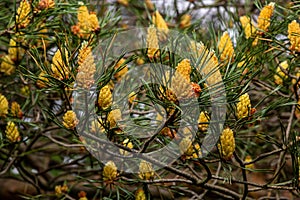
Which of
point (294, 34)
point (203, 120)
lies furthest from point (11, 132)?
point (294, 34)

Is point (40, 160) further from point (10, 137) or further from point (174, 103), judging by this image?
point (174, 103)

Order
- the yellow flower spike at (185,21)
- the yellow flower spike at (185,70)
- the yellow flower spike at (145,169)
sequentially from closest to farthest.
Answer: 1. the yellow flower spike at (185,70)
2. the yellow flower spike at (145,169)
3. the yellow flower spike at (185,21)

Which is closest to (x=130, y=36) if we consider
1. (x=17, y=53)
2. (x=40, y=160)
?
(x=17, y=53)

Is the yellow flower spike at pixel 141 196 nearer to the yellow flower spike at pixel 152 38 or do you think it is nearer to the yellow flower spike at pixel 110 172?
the yellow flower spike at pixel 110 172

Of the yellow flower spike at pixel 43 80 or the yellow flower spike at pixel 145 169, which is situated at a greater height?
the yellow flower spike at pixel 43 80

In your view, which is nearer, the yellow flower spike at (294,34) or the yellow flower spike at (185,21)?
the yellow flower spike at (294,34)

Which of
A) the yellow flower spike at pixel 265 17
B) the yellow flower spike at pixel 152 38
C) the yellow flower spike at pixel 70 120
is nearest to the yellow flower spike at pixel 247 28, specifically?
the yellow flower spike at pixel 265 17

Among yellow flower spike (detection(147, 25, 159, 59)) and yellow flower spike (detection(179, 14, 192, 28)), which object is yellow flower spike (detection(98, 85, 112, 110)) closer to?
yellow flower spike (detection(147, 25, 159, 59))

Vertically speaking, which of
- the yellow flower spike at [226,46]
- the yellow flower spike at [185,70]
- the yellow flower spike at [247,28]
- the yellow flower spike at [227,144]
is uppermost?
the yellow flower spike at [185,70]
